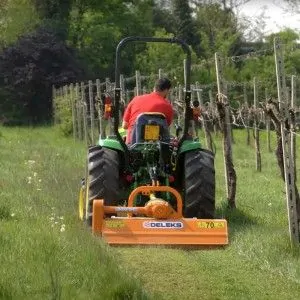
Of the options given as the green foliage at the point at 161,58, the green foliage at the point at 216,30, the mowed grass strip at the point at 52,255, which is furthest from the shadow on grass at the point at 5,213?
the green foliage at the point at 216,30

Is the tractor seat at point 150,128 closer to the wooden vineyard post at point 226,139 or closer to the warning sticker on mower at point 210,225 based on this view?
the warning sticker on mower at point 210,225

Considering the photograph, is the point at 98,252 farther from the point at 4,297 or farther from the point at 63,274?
the point at 4,297

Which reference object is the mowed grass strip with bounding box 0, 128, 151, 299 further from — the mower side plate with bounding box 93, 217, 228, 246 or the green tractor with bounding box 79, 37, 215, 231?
the green tractor with bounding box 79, 37, 215, 231

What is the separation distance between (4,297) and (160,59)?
38.2 m

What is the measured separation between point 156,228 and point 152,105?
66.7 inches

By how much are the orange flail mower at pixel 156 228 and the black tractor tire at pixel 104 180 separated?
1.77 feet

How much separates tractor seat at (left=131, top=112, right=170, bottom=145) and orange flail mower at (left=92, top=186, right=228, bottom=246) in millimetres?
997

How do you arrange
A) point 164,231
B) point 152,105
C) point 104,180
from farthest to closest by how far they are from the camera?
point 152,105 < point 104,180 < point 164,231

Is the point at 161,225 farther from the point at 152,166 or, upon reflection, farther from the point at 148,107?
the point at 148,107

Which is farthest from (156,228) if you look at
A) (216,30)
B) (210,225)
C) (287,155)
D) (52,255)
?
(216,30)

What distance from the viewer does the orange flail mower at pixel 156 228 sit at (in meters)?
7.51

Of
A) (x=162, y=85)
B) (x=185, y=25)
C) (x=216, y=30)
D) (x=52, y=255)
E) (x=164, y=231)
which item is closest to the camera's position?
(x=52, y=255)

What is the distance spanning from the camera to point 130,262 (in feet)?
22.1

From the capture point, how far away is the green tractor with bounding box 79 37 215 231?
833 cm
